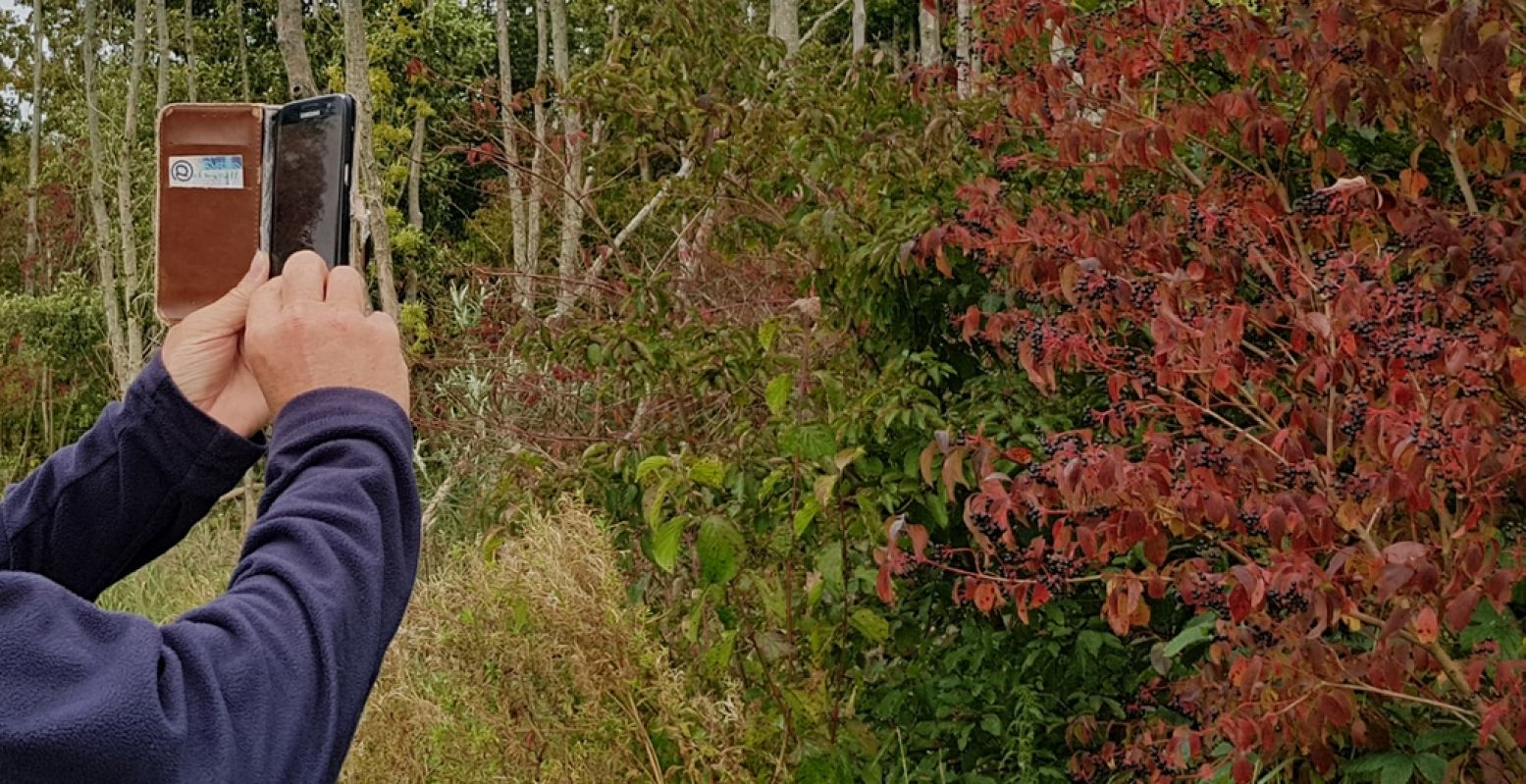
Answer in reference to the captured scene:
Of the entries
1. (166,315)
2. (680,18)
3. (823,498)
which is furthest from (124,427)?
(680,18)

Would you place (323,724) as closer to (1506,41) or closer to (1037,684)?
(1506,41)

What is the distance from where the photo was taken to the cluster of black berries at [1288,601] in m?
2.41

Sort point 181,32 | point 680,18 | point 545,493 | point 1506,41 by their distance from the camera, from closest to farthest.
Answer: point 1506,41, point 545,493, point 680,18, point 181,32

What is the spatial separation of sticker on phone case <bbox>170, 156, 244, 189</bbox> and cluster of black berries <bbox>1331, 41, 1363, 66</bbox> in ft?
7.49

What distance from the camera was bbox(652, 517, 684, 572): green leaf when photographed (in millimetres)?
3109

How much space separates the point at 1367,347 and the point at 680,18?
2.36 metres

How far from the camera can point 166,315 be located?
1474 mm

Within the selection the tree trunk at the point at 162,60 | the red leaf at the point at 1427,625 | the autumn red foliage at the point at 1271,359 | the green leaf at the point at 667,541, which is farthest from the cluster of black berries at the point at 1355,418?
the tree trunk at the point at 162,60

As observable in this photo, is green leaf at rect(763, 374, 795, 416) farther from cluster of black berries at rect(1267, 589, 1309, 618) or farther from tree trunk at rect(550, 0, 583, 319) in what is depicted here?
tree trunk at rect(550, 0, 583, 319)

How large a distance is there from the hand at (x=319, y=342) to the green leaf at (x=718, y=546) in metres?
1.91

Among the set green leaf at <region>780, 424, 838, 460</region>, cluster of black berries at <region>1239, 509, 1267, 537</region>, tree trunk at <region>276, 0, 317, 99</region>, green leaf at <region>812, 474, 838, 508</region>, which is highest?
tree trunk at <region>276, 0, 317, 99</region>

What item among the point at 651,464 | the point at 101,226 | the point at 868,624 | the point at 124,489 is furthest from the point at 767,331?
the point at 101,226

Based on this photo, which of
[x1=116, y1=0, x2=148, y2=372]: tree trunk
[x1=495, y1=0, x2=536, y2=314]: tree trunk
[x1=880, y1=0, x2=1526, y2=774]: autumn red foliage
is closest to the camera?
[x1=880, y1=0, x2=1526, y2=774]: autumn red foliage

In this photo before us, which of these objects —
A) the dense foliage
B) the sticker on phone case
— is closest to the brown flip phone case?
the sticker on phone case
